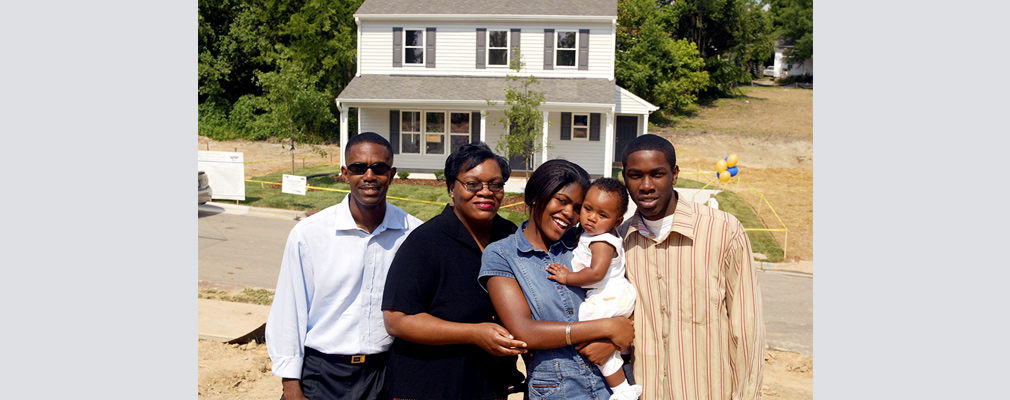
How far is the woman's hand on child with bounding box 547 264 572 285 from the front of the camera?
2.90 metres

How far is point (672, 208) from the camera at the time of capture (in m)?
3.09

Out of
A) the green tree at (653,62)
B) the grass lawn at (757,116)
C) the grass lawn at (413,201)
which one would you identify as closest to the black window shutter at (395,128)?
the grass lawn at (413,201)

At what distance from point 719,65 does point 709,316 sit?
40077 millimetres

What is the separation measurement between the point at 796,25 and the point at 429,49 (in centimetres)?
3770

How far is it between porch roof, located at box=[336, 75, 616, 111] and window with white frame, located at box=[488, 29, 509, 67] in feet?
1.89

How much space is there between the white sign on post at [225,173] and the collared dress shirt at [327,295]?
46.3 feet

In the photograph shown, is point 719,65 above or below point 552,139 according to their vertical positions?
above

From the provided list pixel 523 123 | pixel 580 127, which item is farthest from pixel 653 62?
pixel 523 123

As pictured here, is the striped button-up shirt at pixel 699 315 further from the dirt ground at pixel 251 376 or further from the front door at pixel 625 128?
the front door at pixel 625 128

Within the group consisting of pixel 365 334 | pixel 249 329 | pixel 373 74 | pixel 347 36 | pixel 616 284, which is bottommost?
pixel 249 329

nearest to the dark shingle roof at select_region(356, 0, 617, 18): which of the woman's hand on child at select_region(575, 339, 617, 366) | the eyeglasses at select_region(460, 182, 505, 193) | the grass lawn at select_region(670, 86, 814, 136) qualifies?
the grass lawn at select_region(670, 86, 814, 136)

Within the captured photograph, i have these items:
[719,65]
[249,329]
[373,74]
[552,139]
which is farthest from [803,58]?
[249,329]

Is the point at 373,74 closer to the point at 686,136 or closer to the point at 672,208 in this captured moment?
the point at 686,136

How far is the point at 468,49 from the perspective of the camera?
76.5 ft
